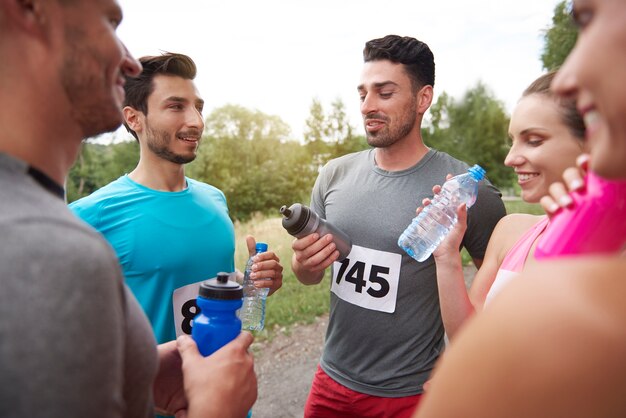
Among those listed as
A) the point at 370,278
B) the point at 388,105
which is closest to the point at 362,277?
the point at 370,278

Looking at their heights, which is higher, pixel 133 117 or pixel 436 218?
pixel 133 117

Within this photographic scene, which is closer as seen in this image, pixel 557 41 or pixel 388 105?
pixel 388 105

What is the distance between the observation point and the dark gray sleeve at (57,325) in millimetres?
680

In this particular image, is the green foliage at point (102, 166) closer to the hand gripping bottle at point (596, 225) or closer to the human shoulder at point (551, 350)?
the hand gripping bottle at point (596, 225)

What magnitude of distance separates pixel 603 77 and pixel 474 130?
34858 mm

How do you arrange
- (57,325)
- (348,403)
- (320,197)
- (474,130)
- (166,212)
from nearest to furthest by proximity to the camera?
(57,325) < (348,403) < (166,212) < (320,197) < (474,130)

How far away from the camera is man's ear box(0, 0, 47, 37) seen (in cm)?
90

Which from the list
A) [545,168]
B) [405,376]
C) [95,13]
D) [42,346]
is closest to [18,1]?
[95,13]

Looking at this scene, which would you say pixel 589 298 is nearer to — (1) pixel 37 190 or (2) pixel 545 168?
(1) pixel 37 190

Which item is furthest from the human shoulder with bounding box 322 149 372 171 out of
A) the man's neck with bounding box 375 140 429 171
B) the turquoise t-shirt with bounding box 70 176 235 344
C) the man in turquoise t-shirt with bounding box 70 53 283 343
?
the turquoise t-shirt with bounding box 70 176 235 344

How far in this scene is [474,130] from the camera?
32.5m

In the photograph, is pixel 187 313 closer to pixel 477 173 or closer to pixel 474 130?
pixel 477 173

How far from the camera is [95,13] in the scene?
3.43 ft

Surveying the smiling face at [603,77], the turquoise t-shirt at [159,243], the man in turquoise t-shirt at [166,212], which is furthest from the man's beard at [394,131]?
the smiling face at [603,77]
